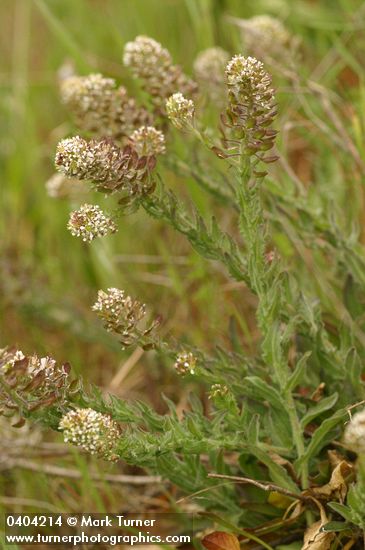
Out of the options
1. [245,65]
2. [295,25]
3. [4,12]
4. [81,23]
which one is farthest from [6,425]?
[4,12]

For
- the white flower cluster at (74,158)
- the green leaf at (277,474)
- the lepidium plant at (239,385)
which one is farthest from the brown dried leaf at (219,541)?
the white flower cluster at (74,158)

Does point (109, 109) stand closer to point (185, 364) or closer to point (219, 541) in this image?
point (185, 364)

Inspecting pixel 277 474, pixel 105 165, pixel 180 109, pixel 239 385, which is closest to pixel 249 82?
pixel 180 109

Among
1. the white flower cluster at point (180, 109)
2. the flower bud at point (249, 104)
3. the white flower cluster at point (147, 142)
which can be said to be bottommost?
the flower bud at point (249, 104)

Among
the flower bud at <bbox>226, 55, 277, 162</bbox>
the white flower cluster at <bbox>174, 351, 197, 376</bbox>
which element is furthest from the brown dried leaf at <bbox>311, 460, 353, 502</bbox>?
the flower bud at <bbox>226, 55, 277, 162</bbox>

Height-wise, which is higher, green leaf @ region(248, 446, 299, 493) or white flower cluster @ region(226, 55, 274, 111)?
white flower cluster @ region(226, 55, 274, 111)

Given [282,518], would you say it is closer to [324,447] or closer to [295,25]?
[324,447]

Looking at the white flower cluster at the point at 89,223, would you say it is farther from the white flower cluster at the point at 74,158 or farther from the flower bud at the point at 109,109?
the flower bud at the point at 109,109

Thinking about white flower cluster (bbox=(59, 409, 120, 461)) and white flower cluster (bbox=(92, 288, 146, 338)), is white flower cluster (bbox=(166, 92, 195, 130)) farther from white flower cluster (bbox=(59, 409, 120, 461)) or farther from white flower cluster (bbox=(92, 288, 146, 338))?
white flower cluster (bbox=(59, 409, 120, 461))
